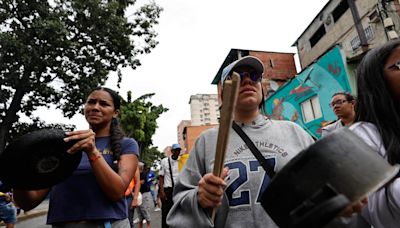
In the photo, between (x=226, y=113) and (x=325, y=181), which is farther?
(x=226, y=113)

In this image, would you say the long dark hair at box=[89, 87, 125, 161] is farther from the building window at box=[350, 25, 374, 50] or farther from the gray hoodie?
the building window at box=[350, 25, 374, 50]

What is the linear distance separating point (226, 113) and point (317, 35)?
22.5 metres

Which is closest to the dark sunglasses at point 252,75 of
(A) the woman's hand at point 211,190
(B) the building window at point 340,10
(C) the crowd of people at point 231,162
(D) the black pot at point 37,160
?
(C) the crowd of people at point 231,162

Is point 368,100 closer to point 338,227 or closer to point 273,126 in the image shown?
point 273,126

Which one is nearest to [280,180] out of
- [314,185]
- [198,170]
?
[314,185]

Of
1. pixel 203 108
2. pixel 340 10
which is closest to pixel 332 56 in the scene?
pixel 340 10

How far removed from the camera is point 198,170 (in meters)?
1.55

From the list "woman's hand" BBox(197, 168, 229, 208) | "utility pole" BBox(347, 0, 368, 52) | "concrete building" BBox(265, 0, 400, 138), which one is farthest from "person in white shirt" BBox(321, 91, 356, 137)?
"utility pole" BBox(347, 0, 368, 52)

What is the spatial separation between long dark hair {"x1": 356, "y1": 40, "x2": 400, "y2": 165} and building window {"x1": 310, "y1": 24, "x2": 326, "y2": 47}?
822 inches

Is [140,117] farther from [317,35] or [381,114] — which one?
[381,114]

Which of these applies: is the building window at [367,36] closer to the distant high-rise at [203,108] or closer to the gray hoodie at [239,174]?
the gray hoodie at [239,174]

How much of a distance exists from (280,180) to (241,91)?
1031 mm

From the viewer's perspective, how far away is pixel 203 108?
324 feet

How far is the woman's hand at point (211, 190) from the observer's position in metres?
0.99
